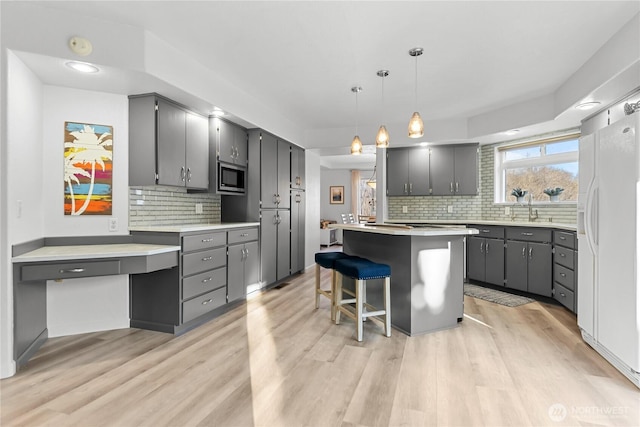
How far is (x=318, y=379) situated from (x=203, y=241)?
1815 millimetres

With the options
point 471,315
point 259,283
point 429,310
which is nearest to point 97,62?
point 259,283

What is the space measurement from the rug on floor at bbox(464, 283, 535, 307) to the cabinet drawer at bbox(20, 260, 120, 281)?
13.8 feet

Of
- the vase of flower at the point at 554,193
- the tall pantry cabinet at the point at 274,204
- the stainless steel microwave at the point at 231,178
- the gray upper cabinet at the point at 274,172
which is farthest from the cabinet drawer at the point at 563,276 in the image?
the stainless steel microwave at the point at 231,178

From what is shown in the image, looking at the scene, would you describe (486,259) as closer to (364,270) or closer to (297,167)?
(364,270)

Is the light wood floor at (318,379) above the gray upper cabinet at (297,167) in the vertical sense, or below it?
below

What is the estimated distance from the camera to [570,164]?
455 centimetres

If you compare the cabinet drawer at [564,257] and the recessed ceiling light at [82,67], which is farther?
the cabinet drawer at [564,257]

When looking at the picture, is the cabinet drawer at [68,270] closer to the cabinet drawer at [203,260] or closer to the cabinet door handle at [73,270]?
the cabinet door handle at [73,270]

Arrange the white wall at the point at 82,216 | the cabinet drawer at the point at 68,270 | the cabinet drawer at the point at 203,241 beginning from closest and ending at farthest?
the cabinet drawer at the point at 68,270
the white wall at the point at 82,216
the cabinet drawer at the point at 203,241

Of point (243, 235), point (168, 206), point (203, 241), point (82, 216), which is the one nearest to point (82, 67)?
point (82, 216)

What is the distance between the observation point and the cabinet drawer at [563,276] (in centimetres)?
363

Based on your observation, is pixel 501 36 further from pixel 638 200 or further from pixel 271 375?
pixel 271 375

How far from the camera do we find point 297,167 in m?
5.62

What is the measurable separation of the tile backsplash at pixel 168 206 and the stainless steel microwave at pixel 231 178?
1.27 feet
